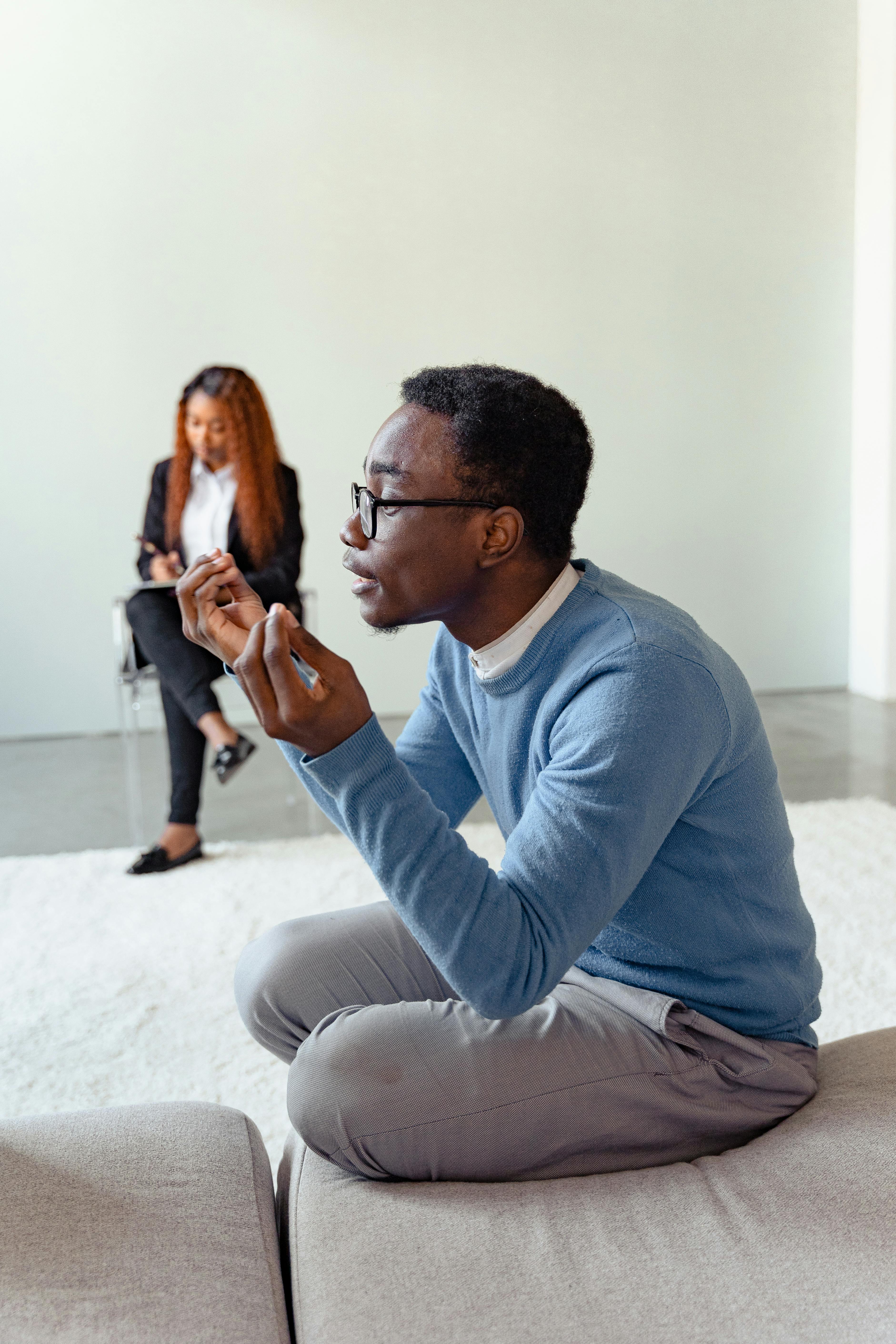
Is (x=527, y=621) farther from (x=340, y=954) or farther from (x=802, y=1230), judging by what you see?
(x=802, y=1230)

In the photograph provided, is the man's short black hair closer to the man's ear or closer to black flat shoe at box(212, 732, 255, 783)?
the man's ear

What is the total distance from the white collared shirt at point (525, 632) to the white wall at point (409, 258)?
11.6ft

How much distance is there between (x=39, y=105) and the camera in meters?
4.21

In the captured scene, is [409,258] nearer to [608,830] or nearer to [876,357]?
[876,357]

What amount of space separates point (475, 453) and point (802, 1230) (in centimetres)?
70

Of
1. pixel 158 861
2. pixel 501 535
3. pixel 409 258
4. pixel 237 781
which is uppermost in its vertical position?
pixel 409 258

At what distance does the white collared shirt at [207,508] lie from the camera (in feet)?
10.1

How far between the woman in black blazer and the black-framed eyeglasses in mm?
1818

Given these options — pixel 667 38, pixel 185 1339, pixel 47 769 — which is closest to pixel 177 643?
pixel 47 769

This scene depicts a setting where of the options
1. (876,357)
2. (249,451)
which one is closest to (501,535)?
(249,451)

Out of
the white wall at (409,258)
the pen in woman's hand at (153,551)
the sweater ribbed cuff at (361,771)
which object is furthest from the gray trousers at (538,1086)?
the white wall at (409,258)

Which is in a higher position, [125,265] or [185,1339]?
[125,265]

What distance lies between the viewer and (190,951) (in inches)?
86.0

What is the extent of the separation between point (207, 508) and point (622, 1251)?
257 centimetres
